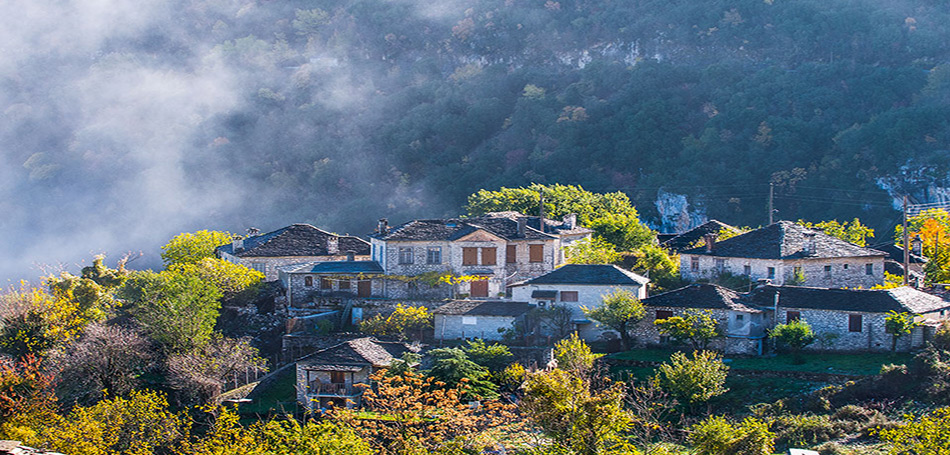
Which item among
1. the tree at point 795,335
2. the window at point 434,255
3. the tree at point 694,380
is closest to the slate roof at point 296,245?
the window at point 434,255

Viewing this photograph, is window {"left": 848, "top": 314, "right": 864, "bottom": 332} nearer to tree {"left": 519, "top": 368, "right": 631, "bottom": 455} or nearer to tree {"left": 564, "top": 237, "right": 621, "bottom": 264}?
tree {"left": 564, "top": 237, "right": 621, "bottom": 264}

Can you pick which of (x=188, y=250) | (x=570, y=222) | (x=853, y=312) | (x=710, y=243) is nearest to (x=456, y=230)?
(x=570, y=222)

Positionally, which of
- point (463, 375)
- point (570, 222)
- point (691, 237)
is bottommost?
point (463, 375)

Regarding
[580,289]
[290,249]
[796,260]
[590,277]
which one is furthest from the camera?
[290,249]

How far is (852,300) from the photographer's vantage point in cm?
4825

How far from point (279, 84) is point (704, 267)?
5531 inches

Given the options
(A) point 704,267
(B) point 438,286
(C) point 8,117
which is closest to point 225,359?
(B) point 438,286

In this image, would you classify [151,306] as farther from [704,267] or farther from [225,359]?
[704,267]

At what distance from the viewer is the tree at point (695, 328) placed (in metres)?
48.3

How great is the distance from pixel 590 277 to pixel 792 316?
31.3 feet

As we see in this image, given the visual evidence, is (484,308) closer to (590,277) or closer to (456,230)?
(590,277)

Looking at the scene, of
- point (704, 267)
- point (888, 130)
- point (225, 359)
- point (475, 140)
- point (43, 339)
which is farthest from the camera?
point (475, 140)

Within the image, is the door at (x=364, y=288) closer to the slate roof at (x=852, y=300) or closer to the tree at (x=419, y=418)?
the tree at (x=419, y=418)

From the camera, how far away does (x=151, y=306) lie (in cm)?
5691
